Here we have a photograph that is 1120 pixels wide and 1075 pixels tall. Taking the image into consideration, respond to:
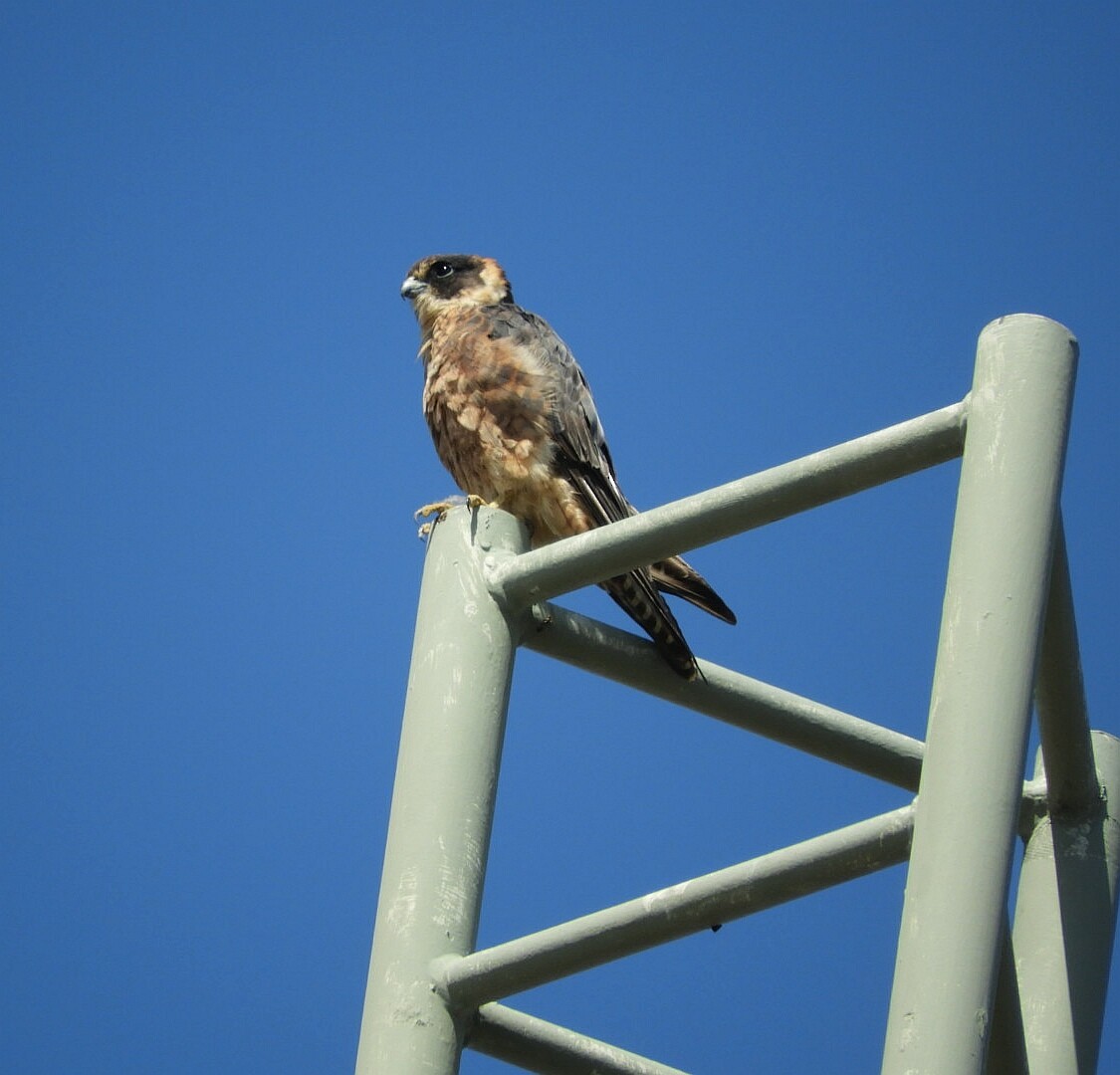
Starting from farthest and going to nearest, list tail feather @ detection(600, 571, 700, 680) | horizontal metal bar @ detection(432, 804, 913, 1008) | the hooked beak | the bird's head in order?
the hooked beak → the bird's head → tail feather @ detection(600, 571, 700, 680) → horizontal metal bar @ detection(432, 804, 913, 1008)

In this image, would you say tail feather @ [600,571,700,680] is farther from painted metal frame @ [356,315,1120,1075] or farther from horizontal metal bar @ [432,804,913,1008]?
horizontal metal bar @ [432,804,913,1008]

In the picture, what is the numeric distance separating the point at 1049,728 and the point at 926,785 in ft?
1.92

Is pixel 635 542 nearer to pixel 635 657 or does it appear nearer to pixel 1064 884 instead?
pixel 635 657

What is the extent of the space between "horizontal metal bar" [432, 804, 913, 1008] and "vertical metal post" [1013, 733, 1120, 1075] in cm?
38

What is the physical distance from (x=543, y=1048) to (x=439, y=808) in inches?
13.0

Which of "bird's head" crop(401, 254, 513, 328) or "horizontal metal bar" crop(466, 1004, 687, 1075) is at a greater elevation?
"bird's head" crop(401, 254, 513, 328)

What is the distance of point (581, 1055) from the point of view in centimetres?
215

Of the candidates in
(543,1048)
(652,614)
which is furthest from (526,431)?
(543,1048)

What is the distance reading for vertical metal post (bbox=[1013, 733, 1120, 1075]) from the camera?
2164 mm

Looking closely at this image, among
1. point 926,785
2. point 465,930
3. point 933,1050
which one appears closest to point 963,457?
point 926,785

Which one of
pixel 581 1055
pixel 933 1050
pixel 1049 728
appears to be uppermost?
pixel 1049 728

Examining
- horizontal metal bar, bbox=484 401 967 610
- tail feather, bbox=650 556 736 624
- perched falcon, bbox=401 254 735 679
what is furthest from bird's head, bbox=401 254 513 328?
horizontal metal bar, bbox=484 401 967 610

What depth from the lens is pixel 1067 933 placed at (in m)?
2.24

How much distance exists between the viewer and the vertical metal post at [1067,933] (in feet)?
7.10
